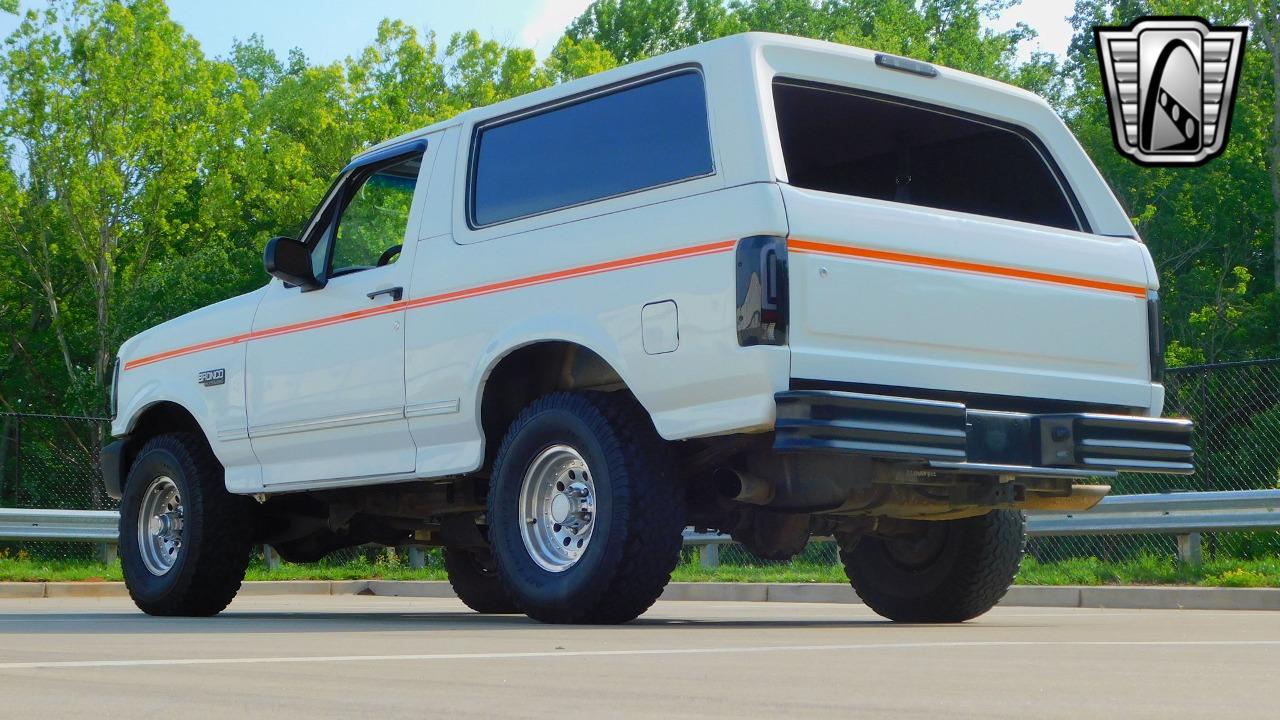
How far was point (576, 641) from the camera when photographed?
6.12 m

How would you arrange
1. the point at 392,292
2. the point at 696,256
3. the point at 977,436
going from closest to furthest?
the point at 696,256 → the point at 977,436 → the point at 392,292

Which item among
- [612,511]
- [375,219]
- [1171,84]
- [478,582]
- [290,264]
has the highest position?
[1171,84]

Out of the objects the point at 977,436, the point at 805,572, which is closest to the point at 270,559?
the point at 805,572

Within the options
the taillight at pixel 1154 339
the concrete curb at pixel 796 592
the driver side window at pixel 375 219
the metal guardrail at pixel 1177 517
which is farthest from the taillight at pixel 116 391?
the metal guardrail at pixel 1177 517

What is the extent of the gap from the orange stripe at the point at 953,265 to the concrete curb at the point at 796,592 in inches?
164

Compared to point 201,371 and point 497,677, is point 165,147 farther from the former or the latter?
point 497,677

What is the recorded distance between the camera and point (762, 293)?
21.2ft

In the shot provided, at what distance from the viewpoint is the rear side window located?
7211mm

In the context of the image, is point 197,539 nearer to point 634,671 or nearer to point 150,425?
point 150,425

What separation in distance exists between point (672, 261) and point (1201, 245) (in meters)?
35.2

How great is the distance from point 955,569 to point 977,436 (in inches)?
65.2

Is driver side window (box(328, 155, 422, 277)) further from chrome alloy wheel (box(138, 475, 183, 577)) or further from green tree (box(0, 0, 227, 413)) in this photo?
green tree (box(0, 0, 227, 413))

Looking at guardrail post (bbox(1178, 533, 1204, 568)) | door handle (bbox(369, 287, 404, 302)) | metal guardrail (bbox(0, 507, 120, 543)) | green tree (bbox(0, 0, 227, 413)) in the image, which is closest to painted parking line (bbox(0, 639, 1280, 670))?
door handle (bbox(369, 287, 404, 302))

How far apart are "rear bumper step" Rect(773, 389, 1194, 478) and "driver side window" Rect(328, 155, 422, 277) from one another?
9.65 feet
